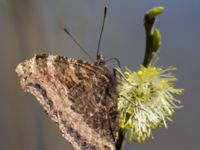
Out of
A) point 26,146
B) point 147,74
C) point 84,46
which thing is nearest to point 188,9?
point 84,46

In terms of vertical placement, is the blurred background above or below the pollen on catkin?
above

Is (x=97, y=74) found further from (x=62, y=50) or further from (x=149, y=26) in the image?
(x=62, y=50)

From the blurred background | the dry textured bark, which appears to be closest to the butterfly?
the dry textured bark

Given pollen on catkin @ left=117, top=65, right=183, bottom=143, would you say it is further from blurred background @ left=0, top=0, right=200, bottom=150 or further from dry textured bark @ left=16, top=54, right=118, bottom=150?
blurred background @ left=0, top=0, right=200, bottom=150

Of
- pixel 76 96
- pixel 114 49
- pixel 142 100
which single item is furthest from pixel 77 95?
pixel 114 49

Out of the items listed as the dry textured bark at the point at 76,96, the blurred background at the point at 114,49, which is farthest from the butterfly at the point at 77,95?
the blurred background at the point at 114,49

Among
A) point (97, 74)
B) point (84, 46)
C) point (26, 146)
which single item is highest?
point (84, 46)
